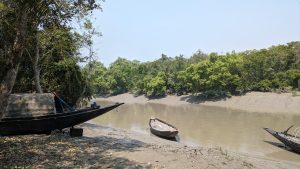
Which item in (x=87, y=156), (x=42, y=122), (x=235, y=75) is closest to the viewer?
(x=87, y=156)

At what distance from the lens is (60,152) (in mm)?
10844

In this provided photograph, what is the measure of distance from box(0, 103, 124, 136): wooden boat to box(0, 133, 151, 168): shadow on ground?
29 cm

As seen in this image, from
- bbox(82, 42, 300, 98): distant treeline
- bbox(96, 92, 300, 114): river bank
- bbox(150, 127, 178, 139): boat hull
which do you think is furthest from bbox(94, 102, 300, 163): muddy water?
bbox(82, 42, 300, 98): distant treeline

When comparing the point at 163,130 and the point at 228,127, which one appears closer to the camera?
the point at 163,130

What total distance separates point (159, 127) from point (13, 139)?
11.8 m

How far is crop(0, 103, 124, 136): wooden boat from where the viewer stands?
12648 mm

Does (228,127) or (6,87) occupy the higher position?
(6,87)

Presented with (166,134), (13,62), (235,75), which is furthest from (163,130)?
(235,75)

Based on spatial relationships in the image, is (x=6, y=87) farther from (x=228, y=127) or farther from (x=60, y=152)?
(x=228, y=127)

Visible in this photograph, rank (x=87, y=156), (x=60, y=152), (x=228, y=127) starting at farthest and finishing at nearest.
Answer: (x=228, y=127) → (x=60, y=152) → (x=87, y=156)

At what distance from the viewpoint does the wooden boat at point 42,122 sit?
12.6 metres

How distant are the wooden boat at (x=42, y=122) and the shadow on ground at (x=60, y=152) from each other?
0.95 feet

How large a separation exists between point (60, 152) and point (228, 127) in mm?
21068

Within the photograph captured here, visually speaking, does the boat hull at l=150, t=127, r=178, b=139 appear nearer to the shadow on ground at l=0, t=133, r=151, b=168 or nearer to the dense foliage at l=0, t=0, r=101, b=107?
the dense foliage at l=0, t=0, r=101, b=107
